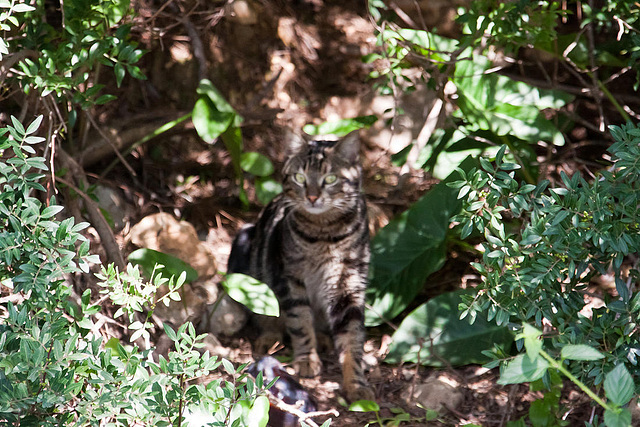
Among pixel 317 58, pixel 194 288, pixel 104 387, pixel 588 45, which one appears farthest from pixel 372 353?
pixel 317 58

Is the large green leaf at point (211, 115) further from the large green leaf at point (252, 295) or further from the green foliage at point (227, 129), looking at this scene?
A: the large green leaf at point (252, 295)

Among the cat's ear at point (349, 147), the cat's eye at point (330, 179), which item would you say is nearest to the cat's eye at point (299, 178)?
the cat's eye at point (330, 179)

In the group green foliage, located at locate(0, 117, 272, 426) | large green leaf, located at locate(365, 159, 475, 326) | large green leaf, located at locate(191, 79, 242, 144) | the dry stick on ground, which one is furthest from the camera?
large green leaf, located at locate(365, 159, 475, 326)

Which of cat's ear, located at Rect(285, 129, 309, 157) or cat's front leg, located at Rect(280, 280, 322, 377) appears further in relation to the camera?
cat's ear, located at Rect(285, 129, 309, 157)

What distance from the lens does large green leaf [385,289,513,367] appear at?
2959 millimetres

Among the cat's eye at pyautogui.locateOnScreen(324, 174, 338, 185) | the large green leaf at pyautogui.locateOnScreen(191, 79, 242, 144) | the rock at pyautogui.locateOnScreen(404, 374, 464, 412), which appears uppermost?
the large green leaf at pyautogui.locateOnScreen(191, 79, 242, 144)

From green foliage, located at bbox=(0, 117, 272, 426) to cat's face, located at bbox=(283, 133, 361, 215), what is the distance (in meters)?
1.30

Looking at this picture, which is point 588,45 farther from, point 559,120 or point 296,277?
point 296,277

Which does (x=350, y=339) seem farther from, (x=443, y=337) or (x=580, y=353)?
(x=580, y=353)

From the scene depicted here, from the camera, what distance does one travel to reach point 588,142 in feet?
12.7

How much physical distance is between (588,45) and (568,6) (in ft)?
2.80

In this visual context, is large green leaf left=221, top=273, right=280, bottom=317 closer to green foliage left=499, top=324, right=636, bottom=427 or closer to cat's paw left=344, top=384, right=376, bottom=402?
cat's paw left=344, top=384, right=376, bottom=402

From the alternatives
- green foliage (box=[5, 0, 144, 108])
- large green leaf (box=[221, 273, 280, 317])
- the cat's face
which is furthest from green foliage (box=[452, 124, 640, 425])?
green foliage (box=[5, 0, 144, 108])

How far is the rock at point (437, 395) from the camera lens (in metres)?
2.77
